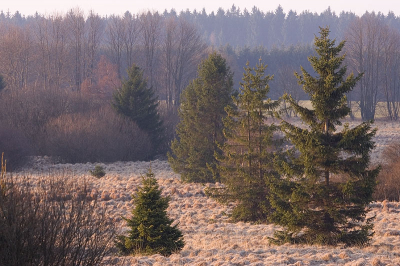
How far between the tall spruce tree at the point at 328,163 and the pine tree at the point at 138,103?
87.3 feet

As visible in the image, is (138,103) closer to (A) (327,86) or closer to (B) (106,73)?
(B) (106,73)

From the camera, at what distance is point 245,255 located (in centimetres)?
964

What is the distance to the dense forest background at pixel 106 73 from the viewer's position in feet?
116

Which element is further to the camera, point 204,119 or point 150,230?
point 204,119

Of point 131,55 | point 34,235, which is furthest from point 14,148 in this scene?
point 131,55

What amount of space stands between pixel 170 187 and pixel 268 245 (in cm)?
1283

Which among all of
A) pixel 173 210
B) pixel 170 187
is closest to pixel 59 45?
pixel 170 187

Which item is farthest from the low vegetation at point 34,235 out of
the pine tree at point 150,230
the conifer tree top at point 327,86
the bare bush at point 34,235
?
the conifer tree top at point 327,86

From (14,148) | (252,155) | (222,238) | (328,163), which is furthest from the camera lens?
(14,148)

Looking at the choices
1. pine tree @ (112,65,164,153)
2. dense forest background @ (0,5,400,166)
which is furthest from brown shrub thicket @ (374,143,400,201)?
pine tree @ (112,65,164,153)

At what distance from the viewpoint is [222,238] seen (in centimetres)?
1267

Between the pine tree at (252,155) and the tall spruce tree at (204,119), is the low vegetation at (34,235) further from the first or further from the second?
the tall spruce tree at (204,119)

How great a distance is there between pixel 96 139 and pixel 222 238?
23723 millimetres

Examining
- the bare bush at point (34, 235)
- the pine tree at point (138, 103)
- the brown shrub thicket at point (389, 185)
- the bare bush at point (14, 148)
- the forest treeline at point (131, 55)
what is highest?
the forest treeline at point (131, 55)
